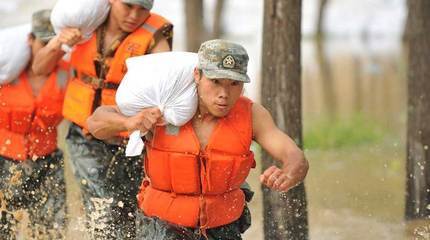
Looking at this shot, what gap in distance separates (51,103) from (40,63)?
0.38 meters

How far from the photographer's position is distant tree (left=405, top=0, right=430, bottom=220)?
777cm

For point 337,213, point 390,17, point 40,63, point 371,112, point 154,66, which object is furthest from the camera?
point 390,17

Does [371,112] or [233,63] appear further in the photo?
[371,112]

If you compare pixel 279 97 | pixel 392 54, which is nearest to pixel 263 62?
pixel 279 97

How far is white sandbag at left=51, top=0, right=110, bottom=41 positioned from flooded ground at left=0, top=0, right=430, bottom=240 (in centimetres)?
145

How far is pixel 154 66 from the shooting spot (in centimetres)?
480

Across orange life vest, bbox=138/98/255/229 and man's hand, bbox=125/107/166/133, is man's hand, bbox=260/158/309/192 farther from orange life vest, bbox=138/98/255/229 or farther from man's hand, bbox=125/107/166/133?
man's hand, bbox=125/107/166/133

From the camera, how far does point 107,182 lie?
6.25 meters

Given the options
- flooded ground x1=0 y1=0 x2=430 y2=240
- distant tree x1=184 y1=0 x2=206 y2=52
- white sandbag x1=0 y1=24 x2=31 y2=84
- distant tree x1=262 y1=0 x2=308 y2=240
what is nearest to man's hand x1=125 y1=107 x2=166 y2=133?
Result: flooded ground x1=0 y1=0 x2=430 y2=240

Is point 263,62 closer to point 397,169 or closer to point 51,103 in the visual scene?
point 51,103

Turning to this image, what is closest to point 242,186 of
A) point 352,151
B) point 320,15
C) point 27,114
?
point 27,114

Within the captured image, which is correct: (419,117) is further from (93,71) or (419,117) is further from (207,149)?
(207,149)

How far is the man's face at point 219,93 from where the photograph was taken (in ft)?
14.8

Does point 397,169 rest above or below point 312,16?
above
